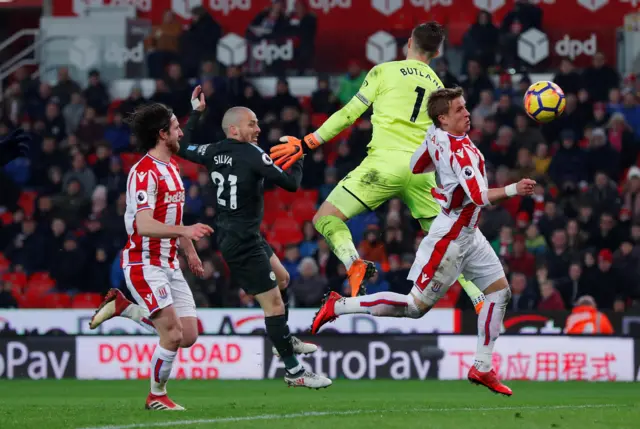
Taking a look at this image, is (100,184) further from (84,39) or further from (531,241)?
(531,241)

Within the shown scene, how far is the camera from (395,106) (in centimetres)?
1040

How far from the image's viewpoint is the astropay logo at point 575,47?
71.1 feet

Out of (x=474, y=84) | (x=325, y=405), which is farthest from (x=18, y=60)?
(x=325, y=405)

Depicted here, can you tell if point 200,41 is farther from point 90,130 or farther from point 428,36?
point 428,36

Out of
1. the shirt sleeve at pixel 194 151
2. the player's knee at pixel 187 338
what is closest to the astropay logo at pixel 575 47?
the shirt sleeve at pixel 194 151

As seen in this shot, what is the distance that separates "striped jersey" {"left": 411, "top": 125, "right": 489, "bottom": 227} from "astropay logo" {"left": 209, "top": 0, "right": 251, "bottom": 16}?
13.9 metres

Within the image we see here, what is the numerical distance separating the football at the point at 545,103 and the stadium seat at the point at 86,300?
8.76m

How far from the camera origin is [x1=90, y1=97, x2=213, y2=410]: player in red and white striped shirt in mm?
9250

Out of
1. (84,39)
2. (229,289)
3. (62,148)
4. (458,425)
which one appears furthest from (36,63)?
(458,425)

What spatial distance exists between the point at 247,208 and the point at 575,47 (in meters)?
12.8

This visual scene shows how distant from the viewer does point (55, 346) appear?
15.3m

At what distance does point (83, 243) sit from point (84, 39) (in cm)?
493

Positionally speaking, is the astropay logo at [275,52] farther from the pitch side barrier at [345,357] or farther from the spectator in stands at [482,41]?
the pitch side barrier at [345,357]

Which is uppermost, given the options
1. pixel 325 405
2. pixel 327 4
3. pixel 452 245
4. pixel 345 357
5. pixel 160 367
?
pixel 327 4
